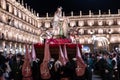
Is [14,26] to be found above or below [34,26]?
below

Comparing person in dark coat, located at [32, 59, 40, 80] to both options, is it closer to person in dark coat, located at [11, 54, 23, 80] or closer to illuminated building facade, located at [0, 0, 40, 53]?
person in dark coat, located at [11, 54, 23, 80]

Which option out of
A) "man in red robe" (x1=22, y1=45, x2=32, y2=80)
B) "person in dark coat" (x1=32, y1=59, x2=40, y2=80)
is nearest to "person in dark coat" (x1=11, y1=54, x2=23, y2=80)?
"man in red robe" (x1=22, y1=45, x2=32, y2=80)

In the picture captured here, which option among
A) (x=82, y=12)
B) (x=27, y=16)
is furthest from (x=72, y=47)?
(x=82, y=12)

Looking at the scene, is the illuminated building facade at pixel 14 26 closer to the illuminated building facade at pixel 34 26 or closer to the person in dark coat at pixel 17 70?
the illuminated building facade at pixel 34 26

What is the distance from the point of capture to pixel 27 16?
3666 inches

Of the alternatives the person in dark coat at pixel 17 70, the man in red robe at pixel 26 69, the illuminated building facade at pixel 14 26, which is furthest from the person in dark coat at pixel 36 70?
the illuminated building facade at pixel 14 26

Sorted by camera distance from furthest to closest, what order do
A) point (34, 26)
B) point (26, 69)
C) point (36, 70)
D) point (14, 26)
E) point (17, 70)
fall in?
point (34, 26) → point (14, 26) → point (17, 70) → point (36, 70) → point (26, 69)

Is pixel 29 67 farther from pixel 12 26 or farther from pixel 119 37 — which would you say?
pixel 119 37

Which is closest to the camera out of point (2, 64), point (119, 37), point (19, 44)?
point (2, 64)

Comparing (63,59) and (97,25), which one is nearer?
(63,59)

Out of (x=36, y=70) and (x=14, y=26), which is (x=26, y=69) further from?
(x=14, y=26)

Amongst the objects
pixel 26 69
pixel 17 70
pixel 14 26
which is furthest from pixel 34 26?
pixel 26 69

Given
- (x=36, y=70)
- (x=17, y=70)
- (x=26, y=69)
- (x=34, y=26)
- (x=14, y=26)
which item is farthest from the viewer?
(x=34, y=26)

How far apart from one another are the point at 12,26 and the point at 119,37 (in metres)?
47.7
